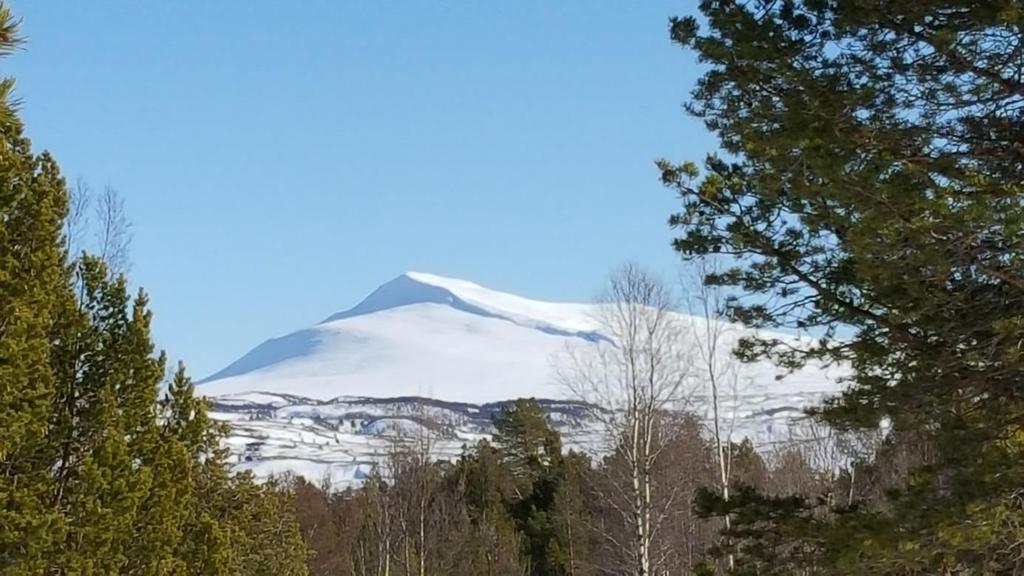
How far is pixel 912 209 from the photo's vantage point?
4812 millimetres

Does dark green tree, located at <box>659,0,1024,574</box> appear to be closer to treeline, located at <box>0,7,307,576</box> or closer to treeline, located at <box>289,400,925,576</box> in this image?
treeline, located at <box>0,7,307,576</box>

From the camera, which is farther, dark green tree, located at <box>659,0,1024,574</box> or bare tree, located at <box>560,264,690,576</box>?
bare tree, located at <box>560,264,690,576</box>

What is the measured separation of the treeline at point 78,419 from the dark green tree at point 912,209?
5.77 meters

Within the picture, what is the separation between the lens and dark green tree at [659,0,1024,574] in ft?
16.1

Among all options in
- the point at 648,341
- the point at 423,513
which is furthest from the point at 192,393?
the point at 423,513

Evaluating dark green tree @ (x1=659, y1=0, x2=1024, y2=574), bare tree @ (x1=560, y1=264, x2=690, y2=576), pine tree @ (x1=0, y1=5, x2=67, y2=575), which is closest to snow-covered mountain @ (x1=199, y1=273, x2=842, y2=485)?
bare tree @ (x1=560, y1=264, x2=690, y2=576)

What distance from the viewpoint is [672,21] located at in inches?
227

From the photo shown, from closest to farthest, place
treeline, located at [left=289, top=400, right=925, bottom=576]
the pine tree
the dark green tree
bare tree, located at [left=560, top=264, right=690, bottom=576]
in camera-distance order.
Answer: the dark green tree → the pine tree → bare tree, located at [left=560, top=264, right=690, bottom=576] → treeline, located at [left=289, top=400, right=925, bottom=576]

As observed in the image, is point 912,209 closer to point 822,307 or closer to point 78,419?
point 822,307

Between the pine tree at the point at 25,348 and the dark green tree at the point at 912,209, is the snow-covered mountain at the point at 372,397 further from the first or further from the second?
the dark green tree at the point at 912,209

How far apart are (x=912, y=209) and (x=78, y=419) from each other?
880cm

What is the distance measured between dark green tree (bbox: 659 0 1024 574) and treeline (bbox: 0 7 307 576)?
227 inches

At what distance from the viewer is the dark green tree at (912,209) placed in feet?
16.1

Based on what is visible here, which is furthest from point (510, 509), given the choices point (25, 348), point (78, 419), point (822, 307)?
point (822, 307)
